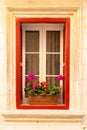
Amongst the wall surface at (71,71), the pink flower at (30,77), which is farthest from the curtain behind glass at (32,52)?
→ the wall surface at (71,71)

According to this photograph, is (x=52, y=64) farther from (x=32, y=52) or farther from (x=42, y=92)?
(x=42, y=92)

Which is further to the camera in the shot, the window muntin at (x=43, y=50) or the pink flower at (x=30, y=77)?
the window muntin at (x=43, y=50)

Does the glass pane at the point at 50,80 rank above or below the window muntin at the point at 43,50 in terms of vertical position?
below

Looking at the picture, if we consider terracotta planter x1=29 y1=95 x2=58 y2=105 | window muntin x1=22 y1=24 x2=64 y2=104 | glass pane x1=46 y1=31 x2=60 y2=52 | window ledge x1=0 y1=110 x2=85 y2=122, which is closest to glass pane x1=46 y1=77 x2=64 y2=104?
window muntin x1=22 y1=24 x2=64 y2=104

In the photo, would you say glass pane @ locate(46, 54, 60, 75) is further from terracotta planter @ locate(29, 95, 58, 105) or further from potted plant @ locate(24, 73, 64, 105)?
terracotta planter @ locate(29, 95, 58, 105)

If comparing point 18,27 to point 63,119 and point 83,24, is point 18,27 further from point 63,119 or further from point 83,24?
point 63,119

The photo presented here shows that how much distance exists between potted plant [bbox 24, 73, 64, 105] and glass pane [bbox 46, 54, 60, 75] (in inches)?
5.7

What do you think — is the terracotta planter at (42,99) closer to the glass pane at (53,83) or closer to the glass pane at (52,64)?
the glass pane at (53,83)

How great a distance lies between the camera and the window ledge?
133 inches

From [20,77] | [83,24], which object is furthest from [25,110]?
[83,24]

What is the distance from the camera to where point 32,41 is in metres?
3.68

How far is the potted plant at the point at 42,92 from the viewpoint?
11.5ft

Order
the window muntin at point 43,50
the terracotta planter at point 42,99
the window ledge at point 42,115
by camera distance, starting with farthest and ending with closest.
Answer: the window muntin at point 43,50
the terracotta planter at point 42,99
the window ledge at point 42,115

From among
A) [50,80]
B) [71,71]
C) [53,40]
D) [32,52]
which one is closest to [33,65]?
[32,52]
